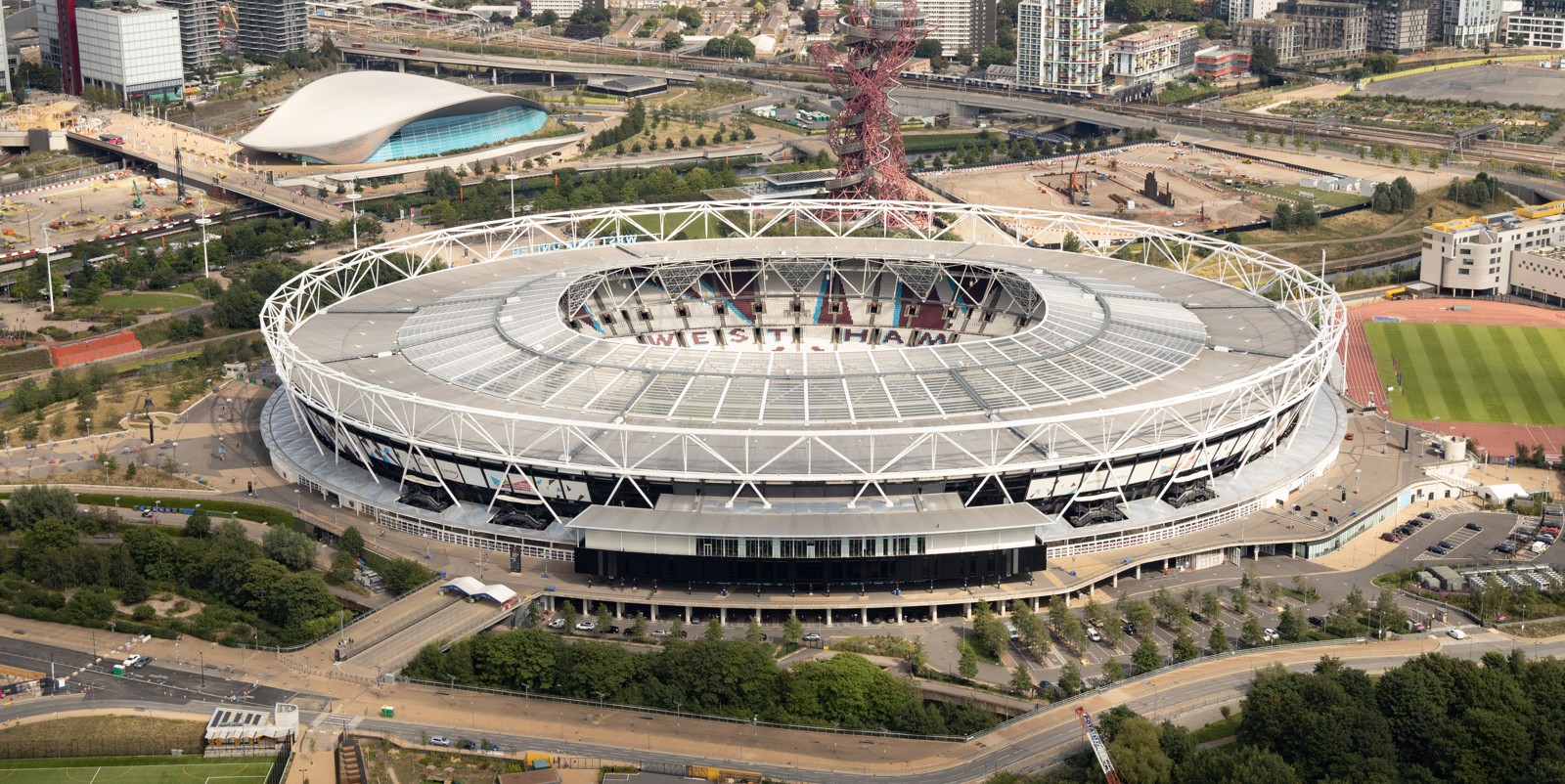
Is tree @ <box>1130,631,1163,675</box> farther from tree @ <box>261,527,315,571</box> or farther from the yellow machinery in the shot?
the yellow machinery

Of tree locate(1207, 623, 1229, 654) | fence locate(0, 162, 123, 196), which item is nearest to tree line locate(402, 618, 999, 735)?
tree locate(1207, 623, 1229, 654)

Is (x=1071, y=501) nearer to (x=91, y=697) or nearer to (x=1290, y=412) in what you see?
(x=1290, y=412)

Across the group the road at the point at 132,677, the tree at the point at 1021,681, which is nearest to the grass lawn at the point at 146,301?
the road at the point at 132,677

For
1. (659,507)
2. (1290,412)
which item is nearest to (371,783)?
(659,507)

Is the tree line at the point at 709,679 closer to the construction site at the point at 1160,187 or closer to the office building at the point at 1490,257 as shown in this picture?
the office building at the point at 1490,257

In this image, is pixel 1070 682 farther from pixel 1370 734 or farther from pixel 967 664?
pixel 1370 734

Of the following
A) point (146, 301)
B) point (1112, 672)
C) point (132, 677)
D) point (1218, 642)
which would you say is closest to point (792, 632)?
point (1112, 672)
